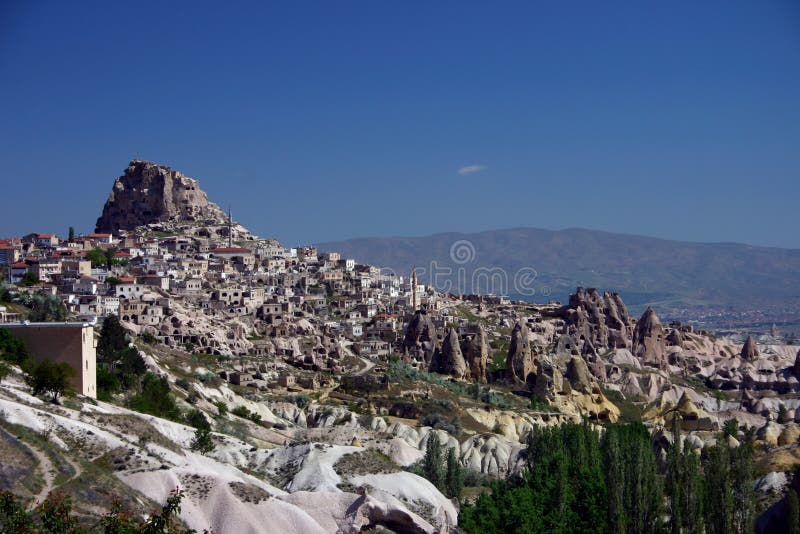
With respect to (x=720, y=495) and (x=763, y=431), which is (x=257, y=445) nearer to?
(x=720, y=495)

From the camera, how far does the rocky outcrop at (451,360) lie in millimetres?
88688

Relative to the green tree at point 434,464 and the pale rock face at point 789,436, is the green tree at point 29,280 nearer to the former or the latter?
the green tree at point 434,464

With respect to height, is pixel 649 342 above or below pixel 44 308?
below

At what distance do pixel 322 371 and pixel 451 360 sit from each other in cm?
1407

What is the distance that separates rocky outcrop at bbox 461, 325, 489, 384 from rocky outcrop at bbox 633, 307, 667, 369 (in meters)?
29.6

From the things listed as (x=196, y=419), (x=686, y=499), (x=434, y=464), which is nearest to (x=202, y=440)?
(x=196, y=419)

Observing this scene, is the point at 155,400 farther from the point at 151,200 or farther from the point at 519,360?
the point at 151,200

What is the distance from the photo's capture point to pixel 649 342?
117875 mm

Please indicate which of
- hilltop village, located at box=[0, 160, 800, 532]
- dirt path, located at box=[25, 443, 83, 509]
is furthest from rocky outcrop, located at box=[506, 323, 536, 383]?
dirt path, located at box=[25, 443, 83, 509]

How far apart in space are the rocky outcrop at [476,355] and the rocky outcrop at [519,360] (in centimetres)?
213

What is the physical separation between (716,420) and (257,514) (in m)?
61.2

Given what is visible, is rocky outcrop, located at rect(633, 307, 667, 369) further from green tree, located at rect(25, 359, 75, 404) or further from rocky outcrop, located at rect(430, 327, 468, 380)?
green tree, located at rect(25, 359, 75, 404)

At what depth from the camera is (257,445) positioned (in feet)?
161

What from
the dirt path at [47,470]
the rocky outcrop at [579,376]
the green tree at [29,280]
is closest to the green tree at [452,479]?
the dirt path at [47,470]
